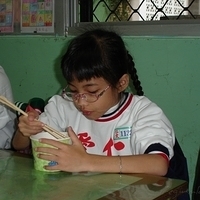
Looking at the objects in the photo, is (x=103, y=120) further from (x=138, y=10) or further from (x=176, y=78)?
(x=138, y=10)

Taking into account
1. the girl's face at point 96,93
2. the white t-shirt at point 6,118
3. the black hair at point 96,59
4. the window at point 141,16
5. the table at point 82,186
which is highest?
the window at point 141,16

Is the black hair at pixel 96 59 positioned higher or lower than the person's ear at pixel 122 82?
higher

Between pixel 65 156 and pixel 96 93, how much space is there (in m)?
0.29

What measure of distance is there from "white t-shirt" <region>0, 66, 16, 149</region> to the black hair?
53cm

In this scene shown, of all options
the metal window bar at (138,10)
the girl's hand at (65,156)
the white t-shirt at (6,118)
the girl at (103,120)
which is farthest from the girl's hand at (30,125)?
the metal window bar at (138,10)

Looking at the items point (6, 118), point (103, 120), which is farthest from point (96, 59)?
point (6, 118)

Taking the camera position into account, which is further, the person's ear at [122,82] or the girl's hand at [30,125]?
the person's ear at [122,82]

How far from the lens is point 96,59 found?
1.28m

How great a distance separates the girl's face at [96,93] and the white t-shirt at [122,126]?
5 cm

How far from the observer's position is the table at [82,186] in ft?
2.83

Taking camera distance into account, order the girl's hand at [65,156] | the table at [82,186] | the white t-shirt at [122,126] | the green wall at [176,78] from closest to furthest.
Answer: the table at [82,186]
the girl's hand at [65,156]
the white t-shirt at [122,126]
the green wall at [176,78]

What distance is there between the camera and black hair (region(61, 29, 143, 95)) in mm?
1256

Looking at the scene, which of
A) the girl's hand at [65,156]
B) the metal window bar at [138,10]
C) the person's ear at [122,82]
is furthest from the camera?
the metal window bar at [138,10]

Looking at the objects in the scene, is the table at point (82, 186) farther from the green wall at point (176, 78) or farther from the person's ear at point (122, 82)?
the green wall at point (176, 78)
